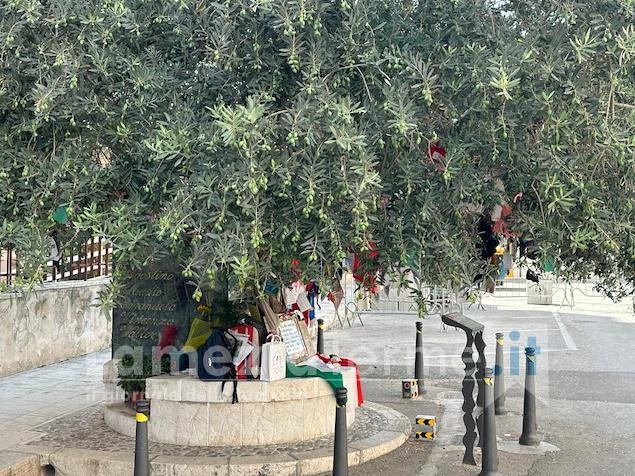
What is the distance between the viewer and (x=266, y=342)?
705 centimetres

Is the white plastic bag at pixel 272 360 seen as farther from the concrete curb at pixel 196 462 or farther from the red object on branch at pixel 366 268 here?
the red object on branch at pixel 366 268

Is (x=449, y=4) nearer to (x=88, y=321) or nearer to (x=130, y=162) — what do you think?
(x=130, y=162)

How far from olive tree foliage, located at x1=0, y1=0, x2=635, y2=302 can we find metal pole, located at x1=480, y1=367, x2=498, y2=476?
1.39 meters

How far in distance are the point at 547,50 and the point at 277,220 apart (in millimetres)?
2202

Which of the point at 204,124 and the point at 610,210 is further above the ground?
the point at 204,124

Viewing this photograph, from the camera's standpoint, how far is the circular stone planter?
6.86 m

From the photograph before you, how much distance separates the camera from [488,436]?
6457 mm

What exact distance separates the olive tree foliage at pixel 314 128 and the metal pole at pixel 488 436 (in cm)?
139

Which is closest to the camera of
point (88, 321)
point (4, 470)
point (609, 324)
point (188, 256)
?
point (188, 256)

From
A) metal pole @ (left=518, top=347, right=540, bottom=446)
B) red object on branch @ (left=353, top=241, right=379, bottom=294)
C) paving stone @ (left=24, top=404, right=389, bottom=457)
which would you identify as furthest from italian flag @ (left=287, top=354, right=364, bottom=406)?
metal pole @ (left=518, top=347, right=540, bottom=446)

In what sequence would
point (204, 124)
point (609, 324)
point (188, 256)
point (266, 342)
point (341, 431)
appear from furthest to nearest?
point (609, 324), point (266, 342), point (341, 431), point (188, 256), point (204, 124)

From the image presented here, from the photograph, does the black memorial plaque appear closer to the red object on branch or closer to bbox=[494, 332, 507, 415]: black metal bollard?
the red object on branch

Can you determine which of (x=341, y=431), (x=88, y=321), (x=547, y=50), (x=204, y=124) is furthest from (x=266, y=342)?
(x=88, y=321)

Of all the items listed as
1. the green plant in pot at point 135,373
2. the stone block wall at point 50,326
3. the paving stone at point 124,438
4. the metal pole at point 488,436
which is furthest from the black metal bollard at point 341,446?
the stone block wall at point 50,326
